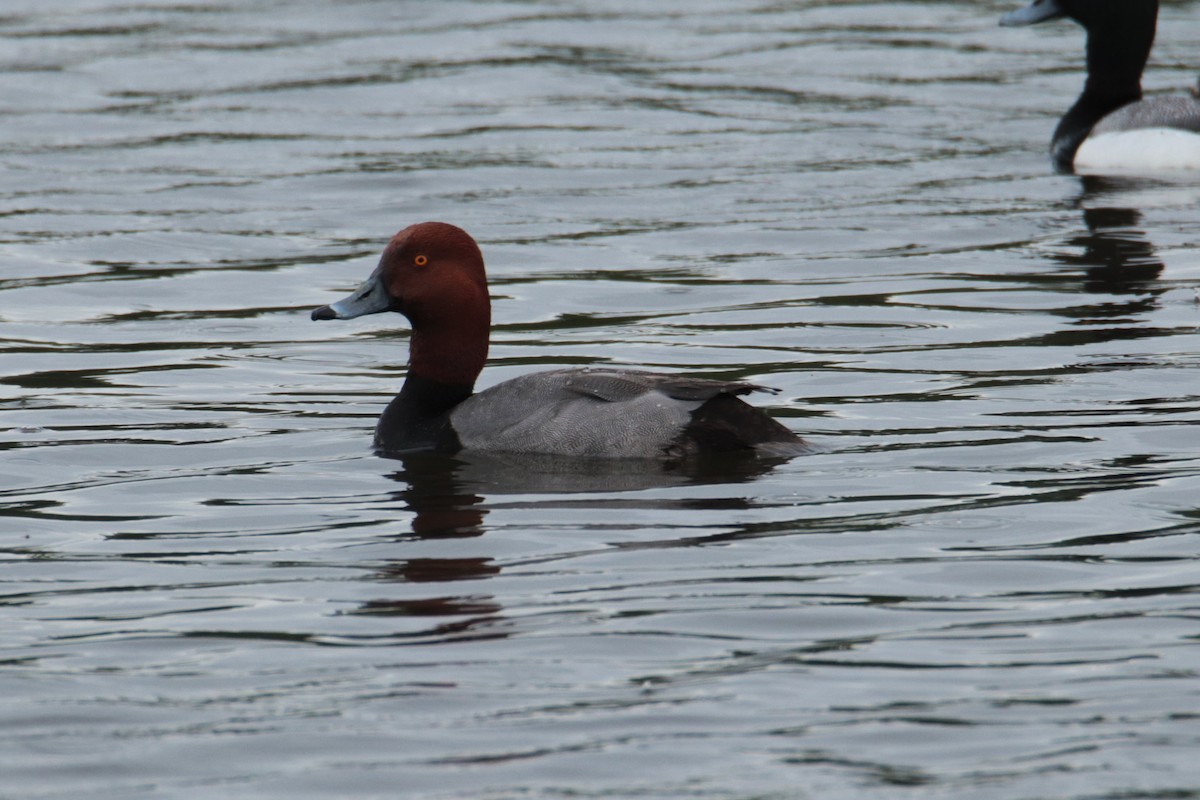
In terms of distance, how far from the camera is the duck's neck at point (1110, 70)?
16.6m

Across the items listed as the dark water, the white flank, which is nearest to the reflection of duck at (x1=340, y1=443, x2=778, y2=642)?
the dark water

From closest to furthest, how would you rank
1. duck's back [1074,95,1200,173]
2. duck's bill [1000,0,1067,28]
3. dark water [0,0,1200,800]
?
1. dark water [0,0,1200,800]
2. duck's back [1074,95,1200,173]
3. duck's bill [1000,0,1067,28]

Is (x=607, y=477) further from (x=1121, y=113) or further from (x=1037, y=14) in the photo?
(x=1037, y=14)

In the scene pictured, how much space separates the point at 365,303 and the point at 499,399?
78cm

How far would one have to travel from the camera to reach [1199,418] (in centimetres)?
861

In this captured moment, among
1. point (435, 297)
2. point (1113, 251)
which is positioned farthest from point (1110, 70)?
point (435, 297)

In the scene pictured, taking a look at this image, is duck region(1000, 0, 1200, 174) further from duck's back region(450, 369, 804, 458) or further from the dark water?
duck's back region(450, 369, 804, 458)

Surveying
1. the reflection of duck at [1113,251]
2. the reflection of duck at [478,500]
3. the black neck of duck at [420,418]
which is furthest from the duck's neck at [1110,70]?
the reflection of duck at [478,500]

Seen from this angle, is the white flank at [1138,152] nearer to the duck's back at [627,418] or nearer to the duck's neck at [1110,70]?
the duck's neck at [1110,70]

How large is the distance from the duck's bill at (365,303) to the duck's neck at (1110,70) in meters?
9.10

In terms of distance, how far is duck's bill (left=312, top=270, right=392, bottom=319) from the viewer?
28.6 ft

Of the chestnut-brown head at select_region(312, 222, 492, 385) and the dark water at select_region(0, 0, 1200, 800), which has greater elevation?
the chestnut-brown head at select_region(312, 222, 492, 385)

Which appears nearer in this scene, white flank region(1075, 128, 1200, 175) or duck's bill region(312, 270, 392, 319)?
duck's bill region(312, 270, 392, 319)

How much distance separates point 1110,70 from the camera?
1698 centimetres
